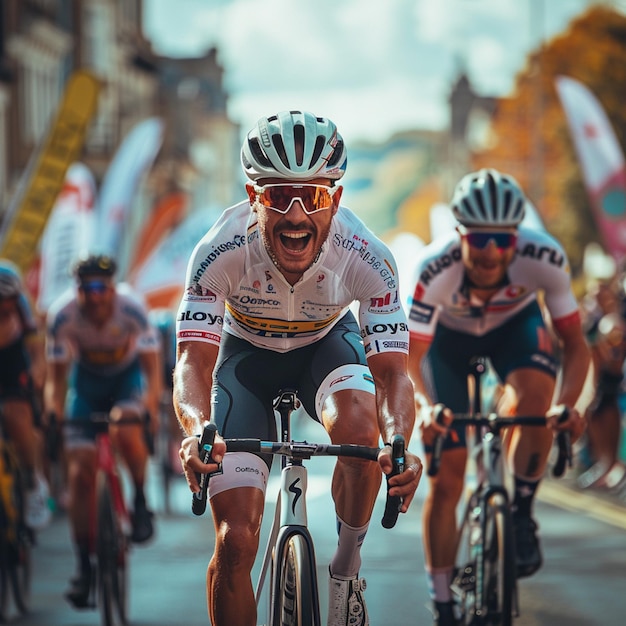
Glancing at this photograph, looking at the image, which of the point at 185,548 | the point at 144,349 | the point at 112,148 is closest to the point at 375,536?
the point at 185,548

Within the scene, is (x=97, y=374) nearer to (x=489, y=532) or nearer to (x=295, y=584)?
(x=489, y=532)

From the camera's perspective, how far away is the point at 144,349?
10812 millimetres

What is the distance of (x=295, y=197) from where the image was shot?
5.70 meters

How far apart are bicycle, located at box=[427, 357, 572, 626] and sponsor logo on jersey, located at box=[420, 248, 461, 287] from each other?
73cm

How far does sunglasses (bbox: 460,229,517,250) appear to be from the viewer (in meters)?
8.01

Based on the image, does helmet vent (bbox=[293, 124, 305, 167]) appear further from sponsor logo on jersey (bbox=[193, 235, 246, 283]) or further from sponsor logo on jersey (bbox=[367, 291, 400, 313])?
sponsor logo on jersey (bbox=[367, 291, 400, 313])

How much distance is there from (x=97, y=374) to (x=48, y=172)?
9.03 m

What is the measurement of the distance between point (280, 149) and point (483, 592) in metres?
2.64

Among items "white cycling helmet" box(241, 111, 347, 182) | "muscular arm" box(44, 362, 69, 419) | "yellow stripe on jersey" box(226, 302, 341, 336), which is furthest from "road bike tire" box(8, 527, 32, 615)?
"white cycling helmet" box(241, 111, 347, 182)

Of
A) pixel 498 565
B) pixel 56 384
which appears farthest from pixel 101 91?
pixel 498 565

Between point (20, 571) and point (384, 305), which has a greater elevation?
point (384, 305)

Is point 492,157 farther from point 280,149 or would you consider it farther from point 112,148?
point 280,149

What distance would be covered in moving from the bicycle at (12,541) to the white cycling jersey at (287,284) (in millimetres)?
4000

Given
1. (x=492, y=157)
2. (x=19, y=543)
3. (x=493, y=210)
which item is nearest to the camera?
(x=493, y=210)
